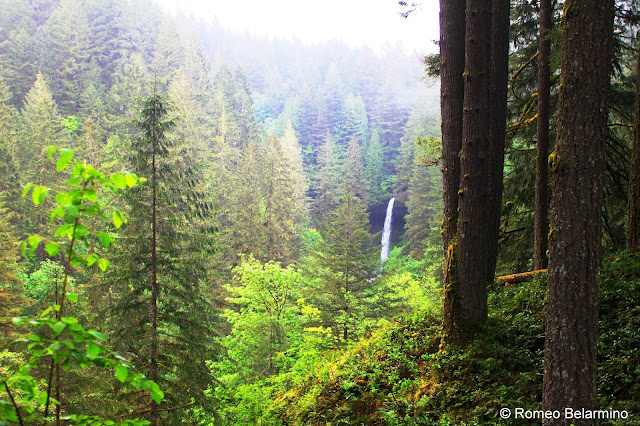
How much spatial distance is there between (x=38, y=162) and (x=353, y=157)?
34013mm

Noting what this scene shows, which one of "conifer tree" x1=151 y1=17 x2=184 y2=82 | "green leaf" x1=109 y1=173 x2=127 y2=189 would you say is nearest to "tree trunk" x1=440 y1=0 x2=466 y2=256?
"green leaf" x1=109 y1=173 x2=127 y2=189

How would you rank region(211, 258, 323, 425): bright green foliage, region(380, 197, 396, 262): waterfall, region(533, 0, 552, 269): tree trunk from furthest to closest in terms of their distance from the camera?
region(380, 197, 396, 262): waterfall → region(211, 258, 323, 425): bright green foliage → region(533, 0, 552, 269): tree trunk

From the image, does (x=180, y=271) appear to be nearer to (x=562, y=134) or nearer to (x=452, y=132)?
(x=452, y=132)

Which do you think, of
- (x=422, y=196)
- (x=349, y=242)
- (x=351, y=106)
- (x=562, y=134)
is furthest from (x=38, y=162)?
(x=351, y=106)

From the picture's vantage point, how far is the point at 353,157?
175 feet

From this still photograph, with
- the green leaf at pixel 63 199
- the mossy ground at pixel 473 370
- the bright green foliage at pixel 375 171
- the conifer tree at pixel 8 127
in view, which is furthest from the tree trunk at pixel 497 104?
the bright green foliage at pixel 375 171

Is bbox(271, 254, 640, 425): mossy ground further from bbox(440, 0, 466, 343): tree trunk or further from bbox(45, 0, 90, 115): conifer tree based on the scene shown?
bbox(45, 0, 90, 115): conifer tree

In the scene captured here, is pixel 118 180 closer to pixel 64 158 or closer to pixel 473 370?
pixel 64 158

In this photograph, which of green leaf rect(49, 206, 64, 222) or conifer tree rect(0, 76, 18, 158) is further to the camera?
conifer tree rect(0, 76, 18, 158)

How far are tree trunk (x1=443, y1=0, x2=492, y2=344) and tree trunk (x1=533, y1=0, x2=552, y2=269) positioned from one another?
9.84 ft

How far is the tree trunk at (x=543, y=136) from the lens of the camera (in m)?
8.10

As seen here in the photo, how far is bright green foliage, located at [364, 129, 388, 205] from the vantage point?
57125 millimetres

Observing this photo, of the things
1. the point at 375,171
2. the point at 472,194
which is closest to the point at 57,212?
the point at 472,194

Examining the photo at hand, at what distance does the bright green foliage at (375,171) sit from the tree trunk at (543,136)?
46.6 meters
